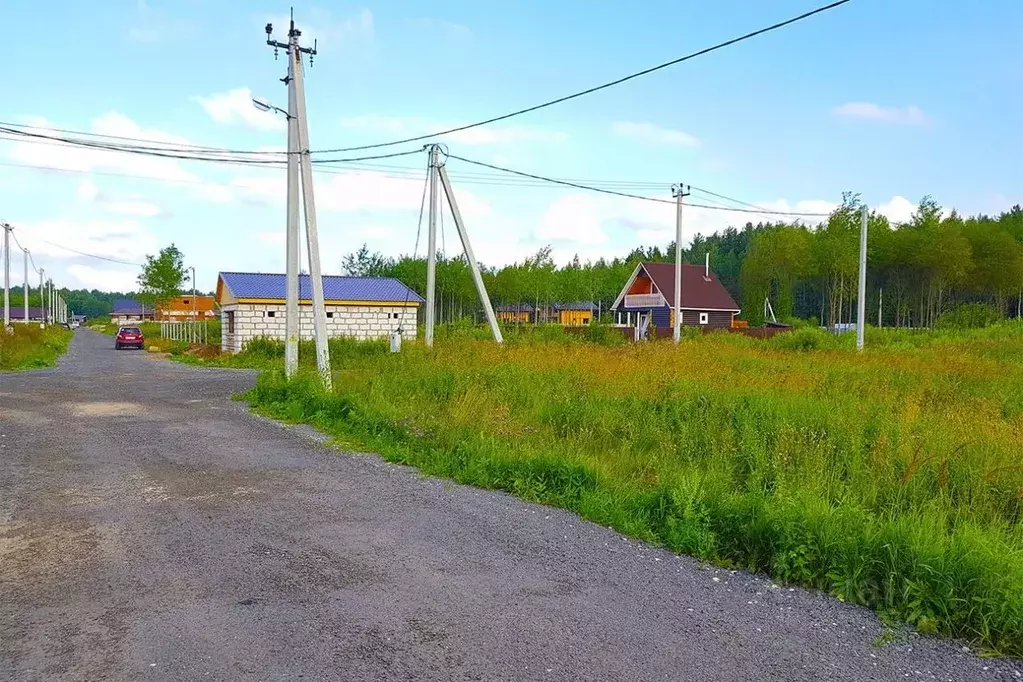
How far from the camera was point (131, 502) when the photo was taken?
21.1ft

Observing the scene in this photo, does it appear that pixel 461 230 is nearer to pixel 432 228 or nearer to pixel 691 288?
pixel 432 228

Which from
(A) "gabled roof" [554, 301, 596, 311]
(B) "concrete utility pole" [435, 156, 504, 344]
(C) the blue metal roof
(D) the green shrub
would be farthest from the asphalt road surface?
(A) "gabled roof" [554, 301, 596, 311]

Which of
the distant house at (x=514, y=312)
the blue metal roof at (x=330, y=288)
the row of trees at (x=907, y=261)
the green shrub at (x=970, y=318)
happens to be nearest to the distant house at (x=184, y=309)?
the blue metal roof at (x=330, y=288)

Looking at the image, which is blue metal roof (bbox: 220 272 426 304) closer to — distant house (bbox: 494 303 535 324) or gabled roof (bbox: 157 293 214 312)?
gabled roof (bbox: 157 293 214 312)

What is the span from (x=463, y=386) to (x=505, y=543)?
6.84 meters

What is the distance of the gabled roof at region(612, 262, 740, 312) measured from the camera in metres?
45.7

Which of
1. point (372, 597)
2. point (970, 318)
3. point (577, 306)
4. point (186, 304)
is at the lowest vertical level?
point (372, 597)

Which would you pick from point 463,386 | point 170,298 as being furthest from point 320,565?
point 170,298

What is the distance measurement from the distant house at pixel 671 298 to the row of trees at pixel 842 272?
7993 mm

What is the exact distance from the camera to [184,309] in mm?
60656

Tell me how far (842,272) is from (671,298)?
1255 centimetres

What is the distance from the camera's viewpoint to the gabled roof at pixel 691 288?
45.7 meters

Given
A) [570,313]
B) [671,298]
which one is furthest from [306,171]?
[570,313]

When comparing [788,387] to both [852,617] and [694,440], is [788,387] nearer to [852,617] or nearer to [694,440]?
[694,440]
